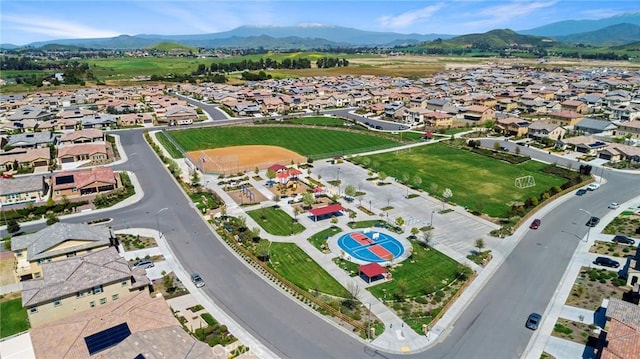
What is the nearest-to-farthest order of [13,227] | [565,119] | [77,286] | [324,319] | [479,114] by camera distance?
1. [77,286]
2. [324,319]
3. [13,227]
4. [565,119]
5. [479,114]

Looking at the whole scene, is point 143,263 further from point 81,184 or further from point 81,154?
point 81,154

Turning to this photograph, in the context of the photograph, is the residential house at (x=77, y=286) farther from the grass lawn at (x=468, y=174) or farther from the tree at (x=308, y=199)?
the grass lawn at (x=468, y=174)

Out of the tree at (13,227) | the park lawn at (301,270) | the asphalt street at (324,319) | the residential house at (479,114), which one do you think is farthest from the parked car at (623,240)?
the tree at (13,227)

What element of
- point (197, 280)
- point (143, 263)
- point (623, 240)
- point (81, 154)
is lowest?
point (197, 280)

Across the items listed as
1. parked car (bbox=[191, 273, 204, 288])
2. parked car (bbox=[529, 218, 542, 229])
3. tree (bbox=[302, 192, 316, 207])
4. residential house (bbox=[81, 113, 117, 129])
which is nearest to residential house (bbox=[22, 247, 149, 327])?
parked car (bbox=[191, 273, 204, 288])

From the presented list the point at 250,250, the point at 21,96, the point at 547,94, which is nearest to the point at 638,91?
the point at 547,94

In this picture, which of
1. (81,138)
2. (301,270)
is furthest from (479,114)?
(81,138)
